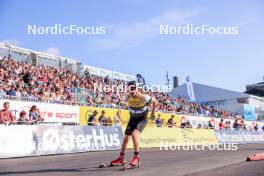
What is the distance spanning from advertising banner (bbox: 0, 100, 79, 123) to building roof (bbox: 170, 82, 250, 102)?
34405 mm

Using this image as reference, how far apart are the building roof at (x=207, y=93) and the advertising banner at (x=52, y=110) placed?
3441 cm

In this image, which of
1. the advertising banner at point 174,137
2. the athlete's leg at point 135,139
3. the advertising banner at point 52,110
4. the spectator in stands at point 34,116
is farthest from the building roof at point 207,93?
the athlete's leg at point 135,139

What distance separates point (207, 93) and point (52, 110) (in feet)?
137

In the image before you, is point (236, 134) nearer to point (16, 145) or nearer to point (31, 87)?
point (31, 87)

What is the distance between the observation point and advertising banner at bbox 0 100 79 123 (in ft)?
64.2

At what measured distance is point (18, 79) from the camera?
21.8 metres

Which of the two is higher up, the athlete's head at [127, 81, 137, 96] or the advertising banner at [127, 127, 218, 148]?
the athlete's head at [127, 81, 137, 96]

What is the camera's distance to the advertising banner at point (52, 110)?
1956 cm

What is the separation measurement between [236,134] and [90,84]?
11108 mm

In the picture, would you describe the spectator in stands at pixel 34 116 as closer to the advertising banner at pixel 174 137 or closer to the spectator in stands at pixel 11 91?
the spectator in stands at pixel 11 91

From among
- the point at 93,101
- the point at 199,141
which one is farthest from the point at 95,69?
the point at 199,141

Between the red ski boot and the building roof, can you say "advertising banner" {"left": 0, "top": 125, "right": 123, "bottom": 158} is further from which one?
the building roof

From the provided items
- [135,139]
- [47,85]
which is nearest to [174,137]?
[47,85]

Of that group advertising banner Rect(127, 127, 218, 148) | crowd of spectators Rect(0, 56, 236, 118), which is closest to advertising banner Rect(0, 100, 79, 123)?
crowd of spectators Rect(0, 56, 236, 118)
